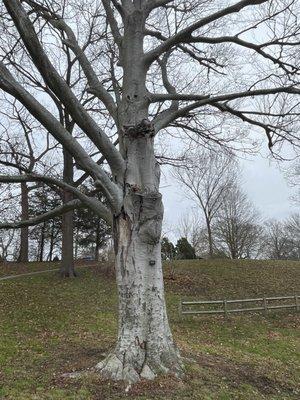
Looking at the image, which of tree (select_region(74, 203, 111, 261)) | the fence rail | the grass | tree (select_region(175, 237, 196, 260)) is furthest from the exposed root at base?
tree (select_region(175, 237, 196, 260))

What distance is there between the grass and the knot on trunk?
3.59m

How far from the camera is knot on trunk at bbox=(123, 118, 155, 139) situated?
6.42m

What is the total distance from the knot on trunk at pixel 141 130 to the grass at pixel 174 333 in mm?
3595

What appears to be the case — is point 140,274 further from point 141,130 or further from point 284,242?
point 284,242

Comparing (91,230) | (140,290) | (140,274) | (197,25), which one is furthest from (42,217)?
(91,230)

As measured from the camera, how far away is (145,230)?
6211 millimetres

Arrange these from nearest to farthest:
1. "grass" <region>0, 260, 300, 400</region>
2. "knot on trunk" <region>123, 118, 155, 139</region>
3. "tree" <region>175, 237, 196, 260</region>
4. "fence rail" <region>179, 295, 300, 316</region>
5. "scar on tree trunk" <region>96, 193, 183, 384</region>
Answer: "grass" <region>0, 260, 300, 400</region>
"scar on tree trunk" <region>96, 193, 183, 384</region>
"knot on trunk" <region>123, 118, 155, 139</region>
"fence rail" <region>179, 295, 300, 316</region>
"tree" <region>175, 237, 196, 260</region>

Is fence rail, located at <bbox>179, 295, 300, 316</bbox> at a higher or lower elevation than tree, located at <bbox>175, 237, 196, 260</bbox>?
lower

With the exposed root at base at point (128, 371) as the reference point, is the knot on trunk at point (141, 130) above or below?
above

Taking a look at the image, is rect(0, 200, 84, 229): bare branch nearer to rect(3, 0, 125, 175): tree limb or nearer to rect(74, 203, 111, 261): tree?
rect(3, 0, 125, 175): tree limb

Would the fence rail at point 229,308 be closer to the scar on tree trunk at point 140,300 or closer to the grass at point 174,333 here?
the grass at point 174,333

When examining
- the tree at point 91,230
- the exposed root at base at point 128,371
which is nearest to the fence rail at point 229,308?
the exposed root at base at point 128,371

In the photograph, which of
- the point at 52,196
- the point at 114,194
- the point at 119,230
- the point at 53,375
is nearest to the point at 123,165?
the point at 114,194

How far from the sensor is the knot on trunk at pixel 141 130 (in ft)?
21.1
